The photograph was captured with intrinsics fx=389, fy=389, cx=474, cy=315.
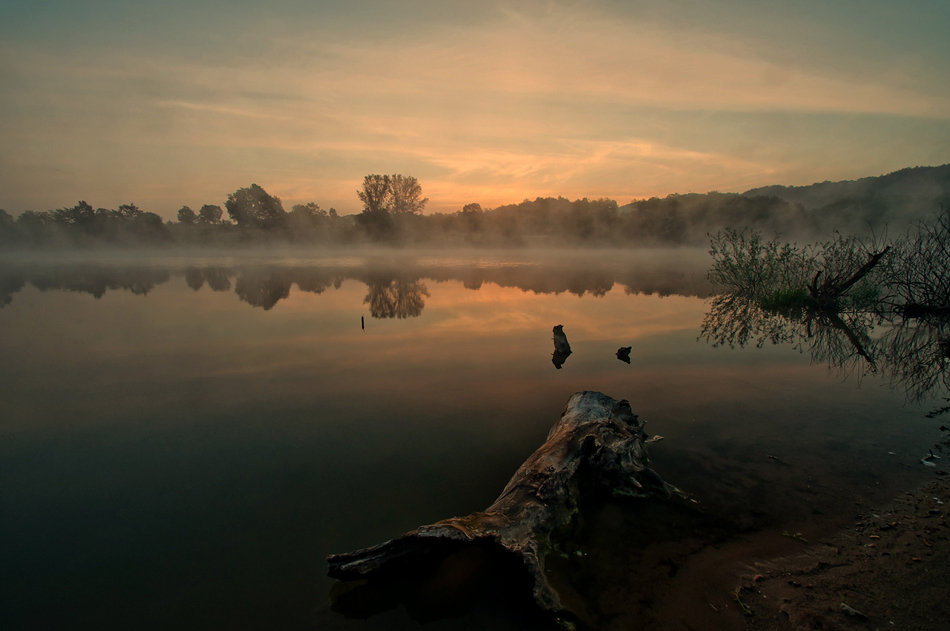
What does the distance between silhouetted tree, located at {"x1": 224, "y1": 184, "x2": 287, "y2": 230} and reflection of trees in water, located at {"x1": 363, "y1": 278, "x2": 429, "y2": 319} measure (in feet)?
230

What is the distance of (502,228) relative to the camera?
84500mm

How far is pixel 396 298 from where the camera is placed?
18.0m

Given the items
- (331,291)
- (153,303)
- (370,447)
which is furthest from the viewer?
(331,291)

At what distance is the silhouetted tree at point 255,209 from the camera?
80938 mm

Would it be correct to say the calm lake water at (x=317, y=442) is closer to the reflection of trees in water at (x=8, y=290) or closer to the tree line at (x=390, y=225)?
the reflection of trees in water at (x=8, y=290)

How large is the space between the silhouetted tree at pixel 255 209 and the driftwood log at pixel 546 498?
91543 millimetres

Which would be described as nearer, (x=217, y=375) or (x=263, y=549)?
(x=263, y=549)

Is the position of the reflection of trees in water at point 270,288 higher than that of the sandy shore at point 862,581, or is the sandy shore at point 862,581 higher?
the reflection of trees in water at point 270,288

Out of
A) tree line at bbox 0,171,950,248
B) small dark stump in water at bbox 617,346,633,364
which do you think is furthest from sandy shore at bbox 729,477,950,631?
tree line at bbox 0,171,950,248

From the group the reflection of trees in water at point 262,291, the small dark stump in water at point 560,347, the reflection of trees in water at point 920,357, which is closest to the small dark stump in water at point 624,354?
the small dark stump in water at point 560,347

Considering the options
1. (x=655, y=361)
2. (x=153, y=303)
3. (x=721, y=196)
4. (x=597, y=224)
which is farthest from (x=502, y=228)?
(x=655, y=361)

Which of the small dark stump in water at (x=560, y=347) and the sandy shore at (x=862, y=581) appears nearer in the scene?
the sandy shore at (x=862, y=581)

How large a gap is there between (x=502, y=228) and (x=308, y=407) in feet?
267

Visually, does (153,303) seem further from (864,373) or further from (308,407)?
(864,373)
